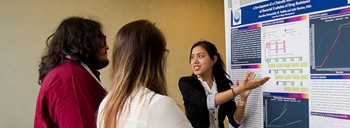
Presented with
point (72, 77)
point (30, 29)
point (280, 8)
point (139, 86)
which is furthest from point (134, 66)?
point (30, 29)

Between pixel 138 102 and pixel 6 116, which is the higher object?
pixel 138 102

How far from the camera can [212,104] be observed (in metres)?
1.87

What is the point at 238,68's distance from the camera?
1957mm

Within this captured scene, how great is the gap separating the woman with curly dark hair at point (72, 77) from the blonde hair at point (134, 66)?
405mm

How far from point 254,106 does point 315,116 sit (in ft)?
1.26

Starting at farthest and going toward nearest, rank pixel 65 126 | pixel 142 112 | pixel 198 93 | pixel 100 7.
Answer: pixel 100 7 < pixel 198 93 < pixel 65 126 < pixel 142 112

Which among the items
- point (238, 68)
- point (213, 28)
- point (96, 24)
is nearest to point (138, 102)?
point (96, 24)

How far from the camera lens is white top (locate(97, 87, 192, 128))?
→ 94cm

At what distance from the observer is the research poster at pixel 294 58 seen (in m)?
1.43

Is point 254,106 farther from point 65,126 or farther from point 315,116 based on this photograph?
point 65,126

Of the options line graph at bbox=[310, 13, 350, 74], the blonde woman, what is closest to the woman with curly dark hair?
the blonde woman

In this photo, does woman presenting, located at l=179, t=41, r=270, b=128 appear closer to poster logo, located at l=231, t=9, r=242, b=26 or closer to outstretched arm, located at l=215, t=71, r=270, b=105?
outstretched arm, located at l=215, t=71, r=270, b=105

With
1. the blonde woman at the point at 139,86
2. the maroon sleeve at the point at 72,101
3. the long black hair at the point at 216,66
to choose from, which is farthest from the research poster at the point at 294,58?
the maroon sleeve at the point at 72,101

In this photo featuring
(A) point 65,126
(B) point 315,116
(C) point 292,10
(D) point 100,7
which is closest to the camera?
(A) point 65,126
